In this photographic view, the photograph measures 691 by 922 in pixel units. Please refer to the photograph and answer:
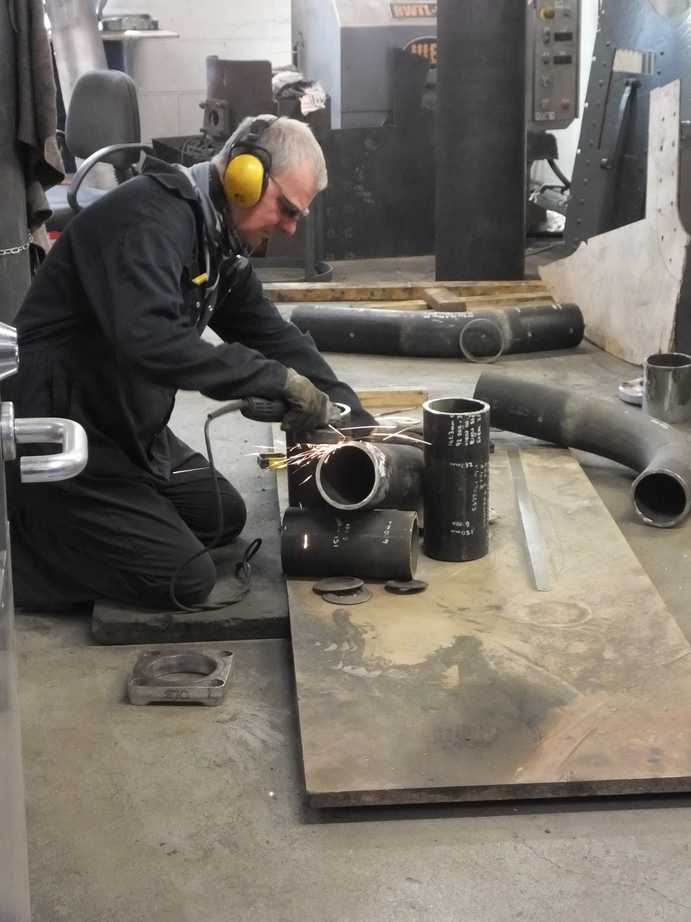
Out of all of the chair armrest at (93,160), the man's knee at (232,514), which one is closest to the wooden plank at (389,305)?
the chair armrest at (93,160)

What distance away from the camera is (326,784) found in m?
2.34

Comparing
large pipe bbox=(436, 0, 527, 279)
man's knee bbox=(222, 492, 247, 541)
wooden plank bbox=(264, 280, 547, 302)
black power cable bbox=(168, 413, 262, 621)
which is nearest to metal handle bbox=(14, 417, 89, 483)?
black power cable bbox=(168, 413, 262, 621)

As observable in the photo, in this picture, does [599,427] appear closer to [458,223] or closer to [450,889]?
[450,889]

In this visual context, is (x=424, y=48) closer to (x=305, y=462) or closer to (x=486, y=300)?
(x=486, y=300)

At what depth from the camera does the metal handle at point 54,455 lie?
56.1 inches

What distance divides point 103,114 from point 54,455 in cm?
524

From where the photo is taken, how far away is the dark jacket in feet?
9.50

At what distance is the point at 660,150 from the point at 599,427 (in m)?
1.90

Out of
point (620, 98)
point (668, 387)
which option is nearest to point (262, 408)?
point (668, 387)

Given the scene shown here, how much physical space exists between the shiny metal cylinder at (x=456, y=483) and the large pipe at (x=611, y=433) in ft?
2.27

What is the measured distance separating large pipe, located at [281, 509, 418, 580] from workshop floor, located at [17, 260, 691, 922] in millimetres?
361

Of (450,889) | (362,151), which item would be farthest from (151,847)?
(362,151)

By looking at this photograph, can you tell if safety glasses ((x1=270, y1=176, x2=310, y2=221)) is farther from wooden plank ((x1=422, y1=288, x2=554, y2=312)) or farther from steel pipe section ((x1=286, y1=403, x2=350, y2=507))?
wooden plank ((x1=422, y1=288, x2=554, y2=312))

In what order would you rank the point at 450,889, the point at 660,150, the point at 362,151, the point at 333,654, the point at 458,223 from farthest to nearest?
the point at 362,151, the point at 458,223, the point at 660,150, the point at 333,654, the point at 450,889
